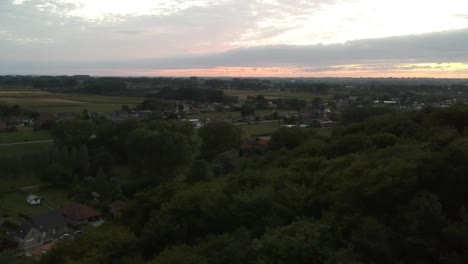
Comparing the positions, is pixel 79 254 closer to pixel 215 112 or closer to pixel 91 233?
pixel 91 233

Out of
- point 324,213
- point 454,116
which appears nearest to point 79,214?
point 324,213

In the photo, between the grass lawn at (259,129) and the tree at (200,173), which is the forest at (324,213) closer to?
the tree at (200,173)

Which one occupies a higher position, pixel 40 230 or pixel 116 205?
pixel 40 230

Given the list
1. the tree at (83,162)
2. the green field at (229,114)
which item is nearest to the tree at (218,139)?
the tree at (83,162)

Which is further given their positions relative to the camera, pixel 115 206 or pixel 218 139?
pixel 218 139

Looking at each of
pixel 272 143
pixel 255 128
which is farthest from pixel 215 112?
pixel 272 143

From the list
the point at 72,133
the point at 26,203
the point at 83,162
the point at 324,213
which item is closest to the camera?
the point at 324,213

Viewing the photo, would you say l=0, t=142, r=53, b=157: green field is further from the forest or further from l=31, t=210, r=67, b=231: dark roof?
the forest

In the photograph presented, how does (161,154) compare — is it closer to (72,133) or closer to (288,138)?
(288,138)

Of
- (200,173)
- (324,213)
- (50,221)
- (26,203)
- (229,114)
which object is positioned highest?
(324,213)
